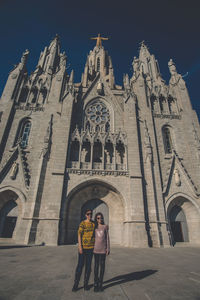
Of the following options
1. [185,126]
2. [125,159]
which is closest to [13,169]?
→ [125,159]

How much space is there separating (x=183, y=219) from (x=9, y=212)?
54.9ft

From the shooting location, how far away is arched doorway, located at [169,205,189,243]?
14930mm

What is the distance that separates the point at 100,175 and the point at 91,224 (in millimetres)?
10608

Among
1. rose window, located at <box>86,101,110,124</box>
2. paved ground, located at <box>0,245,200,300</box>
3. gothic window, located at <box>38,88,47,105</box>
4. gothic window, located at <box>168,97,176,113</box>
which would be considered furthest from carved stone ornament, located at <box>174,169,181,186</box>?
gothic window, located at <box>38,88,47,105</box>

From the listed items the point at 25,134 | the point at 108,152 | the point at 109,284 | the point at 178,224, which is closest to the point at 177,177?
the point at 178,224

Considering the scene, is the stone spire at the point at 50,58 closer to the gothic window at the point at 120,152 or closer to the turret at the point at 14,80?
the turret at the point at 14,80

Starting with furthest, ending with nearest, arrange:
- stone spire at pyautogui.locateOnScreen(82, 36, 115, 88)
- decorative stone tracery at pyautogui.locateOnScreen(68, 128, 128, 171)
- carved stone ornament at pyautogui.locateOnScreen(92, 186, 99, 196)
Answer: stone spire at pyautogui.locateOnScreen(82, 36, 115, 88) < decorative stone tracery at pyautogui.locateOnScreen(68, 128, 128, 171) < carved stone ornament at pyautogui.locateOnScreen(92, 186, 99, 196)

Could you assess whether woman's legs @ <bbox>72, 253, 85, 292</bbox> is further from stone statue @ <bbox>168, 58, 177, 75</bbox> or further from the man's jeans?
stone statue @ <bbox>168, 58, 177, 75</bbox>

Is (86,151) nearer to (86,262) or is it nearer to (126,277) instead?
(126,277)

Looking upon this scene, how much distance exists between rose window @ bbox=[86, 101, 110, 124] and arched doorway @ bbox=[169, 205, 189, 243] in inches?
501

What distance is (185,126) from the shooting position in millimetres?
19141

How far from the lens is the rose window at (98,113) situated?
19.8 meters

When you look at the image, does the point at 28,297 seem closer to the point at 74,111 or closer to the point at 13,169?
the point at 13,169

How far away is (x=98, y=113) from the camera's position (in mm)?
20328
